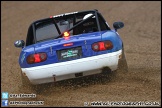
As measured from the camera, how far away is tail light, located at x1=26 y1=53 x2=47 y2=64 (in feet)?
21.8

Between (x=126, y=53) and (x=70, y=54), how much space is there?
5318 millimetres

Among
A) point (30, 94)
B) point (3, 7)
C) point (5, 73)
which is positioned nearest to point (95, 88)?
point (30, 94)

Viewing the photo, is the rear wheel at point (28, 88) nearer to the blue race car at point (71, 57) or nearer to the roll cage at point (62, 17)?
the blue race car at point (71, 57)

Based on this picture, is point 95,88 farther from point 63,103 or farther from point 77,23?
point 77,23

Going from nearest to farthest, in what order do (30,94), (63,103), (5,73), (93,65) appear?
(63,103) → (93,65) → (30,94) → (5,73)

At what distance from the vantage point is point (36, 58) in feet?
21.8

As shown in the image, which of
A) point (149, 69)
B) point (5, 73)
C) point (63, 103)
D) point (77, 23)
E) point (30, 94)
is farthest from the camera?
point (5, 73)

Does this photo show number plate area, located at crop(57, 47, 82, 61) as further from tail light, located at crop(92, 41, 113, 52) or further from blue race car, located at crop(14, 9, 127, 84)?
tail light, located at crop(92, 41, 113, 52)

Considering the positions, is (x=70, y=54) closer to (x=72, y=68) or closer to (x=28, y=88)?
(x=72, y=68)

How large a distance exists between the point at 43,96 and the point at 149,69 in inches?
105

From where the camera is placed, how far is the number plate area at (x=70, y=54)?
6.57 meters

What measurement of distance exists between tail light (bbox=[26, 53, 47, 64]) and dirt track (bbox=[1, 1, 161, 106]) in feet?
2.08

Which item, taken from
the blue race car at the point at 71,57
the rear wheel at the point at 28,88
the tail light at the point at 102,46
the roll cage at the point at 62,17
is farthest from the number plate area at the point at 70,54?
the rear wheel at the point at 28,88

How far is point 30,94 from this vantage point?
7.04m
